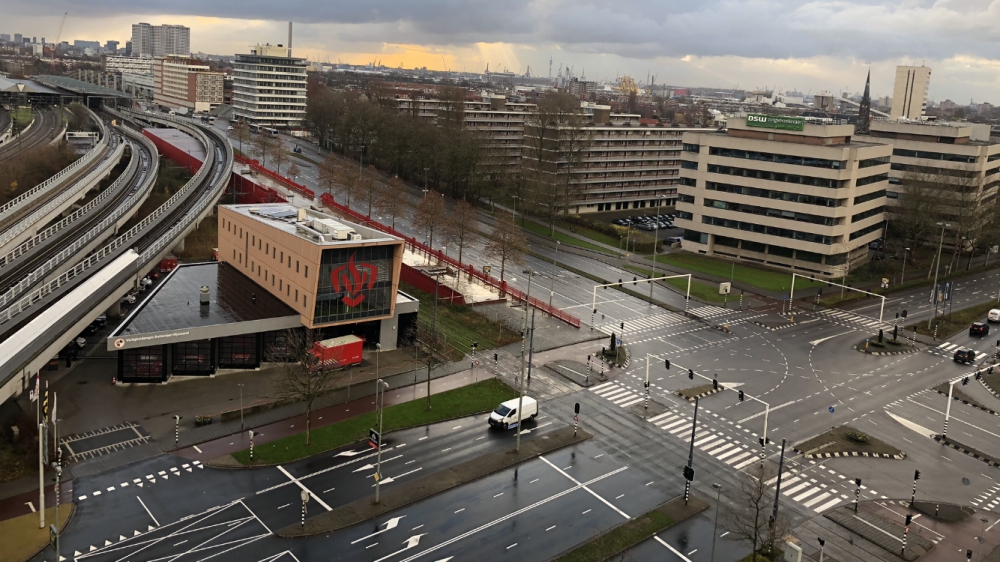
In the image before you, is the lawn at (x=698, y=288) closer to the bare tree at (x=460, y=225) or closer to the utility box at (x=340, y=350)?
the bare tree at (x=460, y=225)

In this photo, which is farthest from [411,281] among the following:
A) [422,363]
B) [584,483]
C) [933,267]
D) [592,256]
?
[933,267]

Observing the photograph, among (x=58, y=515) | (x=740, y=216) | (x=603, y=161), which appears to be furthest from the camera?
(x=603, y=161)

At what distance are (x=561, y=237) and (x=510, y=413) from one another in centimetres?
6114

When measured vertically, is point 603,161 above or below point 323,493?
above

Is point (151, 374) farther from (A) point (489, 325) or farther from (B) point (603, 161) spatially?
(B) point (603, 161)

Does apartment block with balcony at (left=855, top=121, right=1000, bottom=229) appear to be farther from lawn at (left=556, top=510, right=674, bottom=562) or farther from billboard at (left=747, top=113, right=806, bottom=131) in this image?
lawn at (left=556, top=510, right=674, bottom=562)

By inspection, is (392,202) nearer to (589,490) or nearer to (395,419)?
(395,419)

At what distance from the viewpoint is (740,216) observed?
9569cm

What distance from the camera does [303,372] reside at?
51344 millimetres

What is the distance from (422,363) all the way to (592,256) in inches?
1712

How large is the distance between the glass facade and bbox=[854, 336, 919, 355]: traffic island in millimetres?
40855

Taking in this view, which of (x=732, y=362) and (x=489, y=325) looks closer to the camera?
(x=732, y=362)

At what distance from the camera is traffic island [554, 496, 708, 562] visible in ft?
115

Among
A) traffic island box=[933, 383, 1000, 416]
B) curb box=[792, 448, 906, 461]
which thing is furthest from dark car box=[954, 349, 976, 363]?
curb box=[792, 448, 906, 461]
